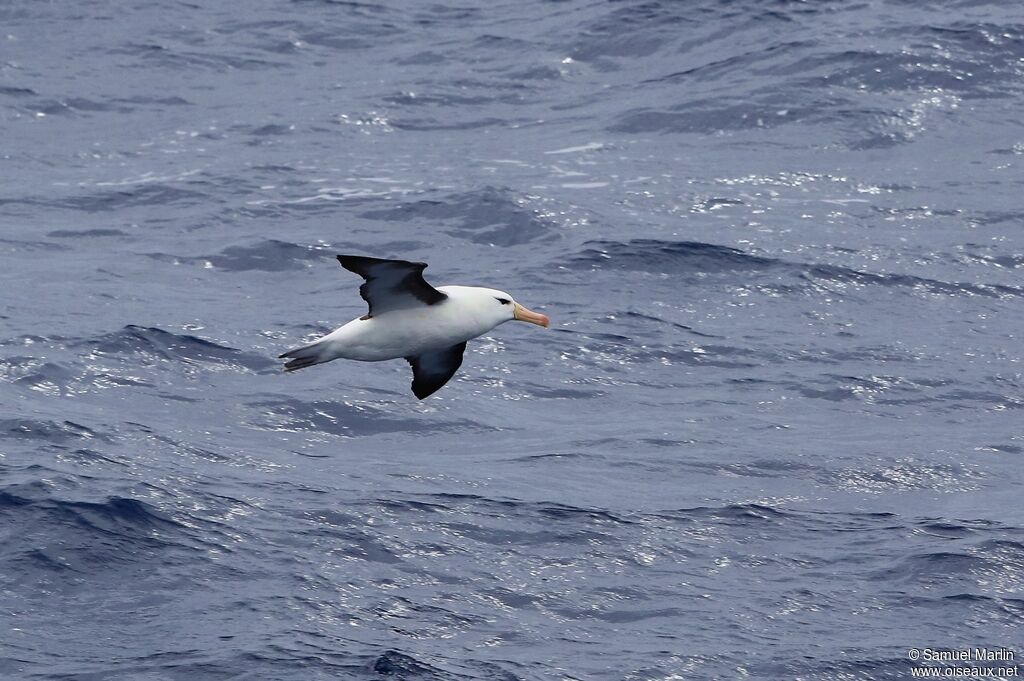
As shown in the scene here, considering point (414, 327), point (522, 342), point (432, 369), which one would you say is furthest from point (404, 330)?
point (522, 342)

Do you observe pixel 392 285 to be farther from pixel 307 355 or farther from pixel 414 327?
pixel 307 355

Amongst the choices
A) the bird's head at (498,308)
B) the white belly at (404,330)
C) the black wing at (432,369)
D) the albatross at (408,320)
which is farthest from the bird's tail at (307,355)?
the black wing at (432,369)

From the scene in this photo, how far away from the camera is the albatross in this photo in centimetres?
1722

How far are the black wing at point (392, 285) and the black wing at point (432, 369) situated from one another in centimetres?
124

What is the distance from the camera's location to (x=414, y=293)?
1741cm

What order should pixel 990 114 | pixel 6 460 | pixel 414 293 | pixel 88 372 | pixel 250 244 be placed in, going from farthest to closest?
pixel 990 114, pixel 250 244, pixel 88 372, pixel 6 460, pixel 414 293

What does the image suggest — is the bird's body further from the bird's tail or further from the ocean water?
the ocean water

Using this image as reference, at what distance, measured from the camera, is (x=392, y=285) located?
1723cm

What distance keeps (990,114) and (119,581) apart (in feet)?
65.3

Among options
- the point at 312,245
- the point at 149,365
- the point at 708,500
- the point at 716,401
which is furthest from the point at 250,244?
the point at 708,500

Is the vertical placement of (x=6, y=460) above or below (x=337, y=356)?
below

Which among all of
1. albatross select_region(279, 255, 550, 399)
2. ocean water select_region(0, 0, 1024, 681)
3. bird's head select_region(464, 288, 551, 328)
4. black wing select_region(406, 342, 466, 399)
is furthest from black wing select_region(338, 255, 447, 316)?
ocean water select_region(0, 0, 1024, 681)

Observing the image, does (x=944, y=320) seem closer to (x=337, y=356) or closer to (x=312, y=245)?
(x=312, y=245)

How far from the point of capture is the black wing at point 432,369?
1882 centimetres
